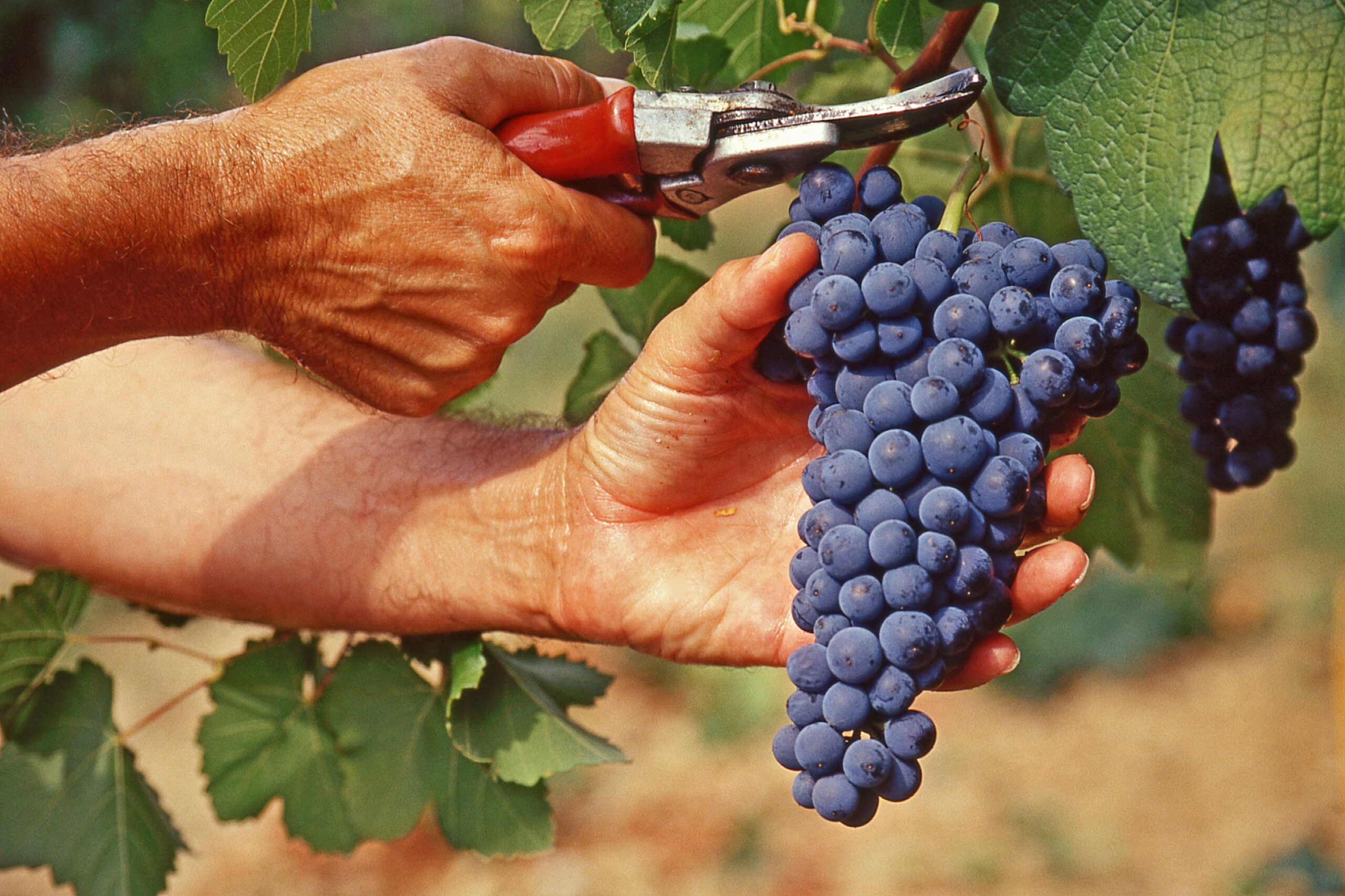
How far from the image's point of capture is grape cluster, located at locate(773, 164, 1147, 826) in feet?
3.10

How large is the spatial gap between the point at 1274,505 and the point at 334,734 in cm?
504

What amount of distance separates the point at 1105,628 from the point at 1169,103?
4461mm

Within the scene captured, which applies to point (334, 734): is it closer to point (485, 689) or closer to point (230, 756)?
point (230, 756)

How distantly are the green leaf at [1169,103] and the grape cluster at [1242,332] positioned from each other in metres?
0.09

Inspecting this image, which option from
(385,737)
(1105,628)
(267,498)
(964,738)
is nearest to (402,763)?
(385,737)

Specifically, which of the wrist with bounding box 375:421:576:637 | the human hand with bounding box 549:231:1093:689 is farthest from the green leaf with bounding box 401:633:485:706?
the human hand with bounding box 549:231:1093:689

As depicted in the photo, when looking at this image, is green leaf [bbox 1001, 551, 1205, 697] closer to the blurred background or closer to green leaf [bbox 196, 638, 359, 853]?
the blurred background

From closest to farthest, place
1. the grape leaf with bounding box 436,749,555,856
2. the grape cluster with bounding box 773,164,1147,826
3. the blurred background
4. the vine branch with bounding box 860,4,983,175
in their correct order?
the grape cluster with bounding box 773,164,1147,826 < the vine branch with bounding box 860,4,983,175 < the grape leaf with bounding box 436,749,555,856 < the blurred background

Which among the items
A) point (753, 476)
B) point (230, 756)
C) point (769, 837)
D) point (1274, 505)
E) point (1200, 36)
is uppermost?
point (1200, 36)

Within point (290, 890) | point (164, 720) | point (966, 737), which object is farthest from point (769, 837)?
point (164, 720)

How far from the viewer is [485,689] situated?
157 cm

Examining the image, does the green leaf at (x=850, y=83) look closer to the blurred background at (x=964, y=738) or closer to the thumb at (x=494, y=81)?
the thumb at (x=494, y=81)

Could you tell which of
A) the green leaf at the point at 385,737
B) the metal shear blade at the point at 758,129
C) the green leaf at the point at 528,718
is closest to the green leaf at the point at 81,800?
the green leaf at the point at 385,737

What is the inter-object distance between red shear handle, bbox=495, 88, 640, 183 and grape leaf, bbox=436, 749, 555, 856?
34.5 inches
